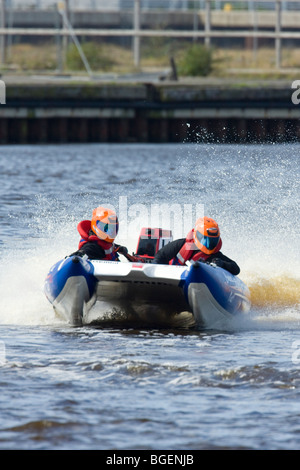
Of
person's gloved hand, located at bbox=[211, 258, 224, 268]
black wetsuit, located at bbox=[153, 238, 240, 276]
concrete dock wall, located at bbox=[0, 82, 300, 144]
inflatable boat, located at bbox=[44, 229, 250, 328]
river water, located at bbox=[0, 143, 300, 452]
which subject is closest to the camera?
river water, located at bbox=[0, 143, 300, 452]

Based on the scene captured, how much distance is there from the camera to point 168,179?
23.3 m

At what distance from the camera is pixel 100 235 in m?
9.98

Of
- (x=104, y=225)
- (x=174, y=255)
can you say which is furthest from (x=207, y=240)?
(x=104, y=225)

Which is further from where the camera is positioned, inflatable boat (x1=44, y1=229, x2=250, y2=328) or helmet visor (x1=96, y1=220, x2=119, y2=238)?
helmet visor (x1=96, y1=220, x2=119, y2=238)

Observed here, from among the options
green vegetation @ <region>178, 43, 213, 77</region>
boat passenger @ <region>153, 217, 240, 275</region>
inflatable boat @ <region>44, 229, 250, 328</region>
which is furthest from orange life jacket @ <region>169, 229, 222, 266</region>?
green vegetation @ <region>178, 43, 213, 77</region>

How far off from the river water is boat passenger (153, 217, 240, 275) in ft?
2.27

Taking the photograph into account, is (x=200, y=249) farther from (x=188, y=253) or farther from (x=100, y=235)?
(x=100, y=235)

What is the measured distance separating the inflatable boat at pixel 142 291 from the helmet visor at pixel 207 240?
388 millimetres

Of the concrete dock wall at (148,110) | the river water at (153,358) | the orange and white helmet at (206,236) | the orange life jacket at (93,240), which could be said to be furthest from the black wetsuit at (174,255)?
the concrete dock wall at (148,110)

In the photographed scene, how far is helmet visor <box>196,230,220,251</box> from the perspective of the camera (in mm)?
9930

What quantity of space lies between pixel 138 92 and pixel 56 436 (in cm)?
2522

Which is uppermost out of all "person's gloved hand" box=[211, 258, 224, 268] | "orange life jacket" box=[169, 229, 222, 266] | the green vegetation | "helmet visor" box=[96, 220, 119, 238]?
A: the green vegetation

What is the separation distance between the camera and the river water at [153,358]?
6.27 meters

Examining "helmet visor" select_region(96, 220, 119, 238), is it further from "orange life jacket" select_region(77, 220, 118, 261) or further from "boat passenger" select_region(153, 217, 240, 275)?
"boat passenger" select_region(153, 217, 240, 275)
